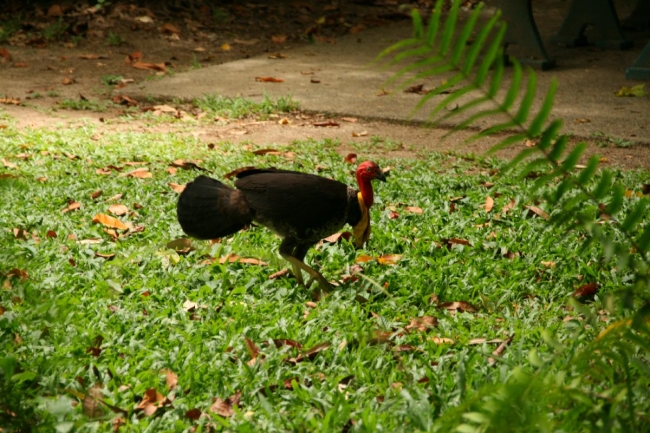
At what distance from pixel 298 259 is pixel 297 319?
429mm

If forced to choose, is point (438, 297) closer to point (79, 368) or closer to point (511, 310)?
point (511, 310)

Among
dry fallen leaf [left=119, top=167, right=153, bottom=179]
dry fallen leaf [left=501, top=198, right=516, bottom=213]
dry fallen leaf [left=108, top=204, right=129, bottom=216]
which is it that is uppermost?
dry fallen leaf [left=501, top=198, right=516, bottom=213]

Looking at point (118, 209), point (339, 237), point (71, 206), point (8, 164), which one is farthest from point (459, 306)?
point (8, 164)

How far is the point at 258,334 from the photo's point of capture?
3.46 metres

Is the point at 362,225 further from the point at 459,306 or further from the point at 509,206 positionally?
the point at 509,206

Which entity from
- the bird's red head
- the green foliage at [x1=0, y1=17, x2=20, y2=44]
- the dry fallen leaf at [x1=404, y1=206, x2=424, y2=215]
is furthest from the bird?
the green foliage at [x1=0, y1=17, x2=20, y2=44]

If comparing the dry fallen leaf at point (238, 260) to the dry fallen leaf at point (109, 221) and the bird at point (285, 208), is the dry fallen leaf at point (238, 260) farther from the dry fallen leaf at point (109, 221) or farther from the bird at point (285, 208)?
the dry fallen leaf at point (109, 221)

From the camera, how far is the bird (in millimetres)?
3830

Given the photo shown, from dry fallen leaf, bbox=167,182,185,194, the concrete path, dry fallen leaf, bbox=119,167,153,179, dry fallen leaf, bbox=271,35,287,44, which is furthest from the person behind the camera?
dry fallen leaf, bbox=271,35,287,44

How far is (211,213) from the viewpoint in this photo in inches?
154

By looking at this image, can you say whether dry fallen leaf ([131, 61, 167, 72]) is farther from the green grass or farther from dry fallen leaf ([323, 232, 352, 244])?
dry fallen leaf ([323, 232, 352, 244])

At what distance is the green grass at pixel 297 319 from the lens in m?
2.72

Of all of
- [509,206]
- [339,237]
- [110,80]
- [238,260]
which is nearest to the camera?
[238,260]


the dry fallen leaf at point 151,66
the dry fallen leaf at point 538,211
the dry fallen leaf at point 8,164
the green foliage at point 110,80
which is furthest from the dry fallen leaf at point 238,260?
the dry fallen leaf at point 151,66
